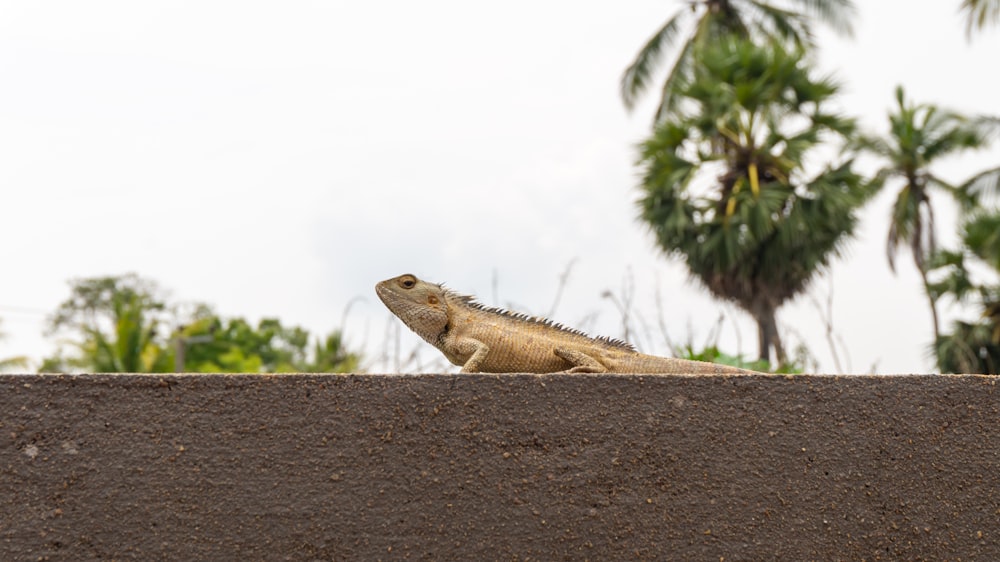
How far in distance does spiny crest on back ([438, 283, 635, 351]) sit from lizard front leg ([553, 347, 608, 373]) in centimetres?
11

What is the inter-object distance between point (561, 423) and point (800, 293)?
17.9 metres

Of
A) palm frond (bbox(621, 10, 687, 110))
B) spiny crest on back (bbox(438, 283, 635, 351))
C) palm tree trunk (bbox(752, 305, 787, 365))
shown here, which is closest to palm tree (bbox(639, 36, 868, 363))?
palm tree trunk (bbox(752, 305, 787, 365))

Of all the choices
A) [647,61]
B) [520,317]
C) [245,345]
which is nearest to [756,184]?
[647,61]

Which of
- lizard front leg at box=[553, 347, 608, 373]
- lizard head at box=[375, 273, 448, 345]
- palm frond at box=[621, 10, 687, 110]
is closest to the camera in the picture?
lizard front leg at box=[553, 347, 608, 373]

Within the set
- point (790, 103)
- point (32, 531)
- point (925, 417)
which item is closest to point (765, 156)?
point (790, 103)

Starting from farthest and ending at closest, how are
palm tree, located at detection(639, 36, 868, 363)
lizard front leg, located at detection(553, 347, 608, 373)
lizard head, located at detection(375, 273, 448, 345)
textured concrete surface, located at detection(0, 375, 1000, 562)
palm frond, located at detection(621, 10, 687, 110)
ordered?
palm frond, located at detection(621, 10, 687, 110)
palm tree, located at detection(639, 36, 868, 363)
lizard head, located at detection(375, 273, 448, 345)
lizard front leg, located at detection(553, 347, 608, 373)
textured concrete surface, located at detection(0, 375, 1000, 562)

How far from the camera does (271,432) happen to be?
2711 mm

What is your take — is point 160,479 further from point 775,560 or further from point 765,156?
point 765,156

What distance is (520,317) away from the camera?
3303 mm

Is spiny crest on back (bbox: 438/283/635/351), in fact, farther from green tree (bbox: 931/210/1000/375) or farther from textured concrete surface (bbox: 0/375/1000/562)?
green tree (bbox: 931/210/1000/375)

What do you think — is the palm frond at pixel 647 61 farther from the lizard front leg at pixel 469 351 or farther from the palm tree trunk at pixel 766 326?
the lizard front leg at pixel 469 351

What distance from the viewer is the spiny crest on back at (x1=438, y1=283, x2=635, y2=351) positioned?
3234 mm

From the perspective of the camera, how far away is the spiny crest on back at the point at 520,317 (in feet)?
10.6

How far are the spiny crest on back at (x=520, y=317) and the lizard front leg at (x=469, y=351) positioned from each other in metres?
0.18
